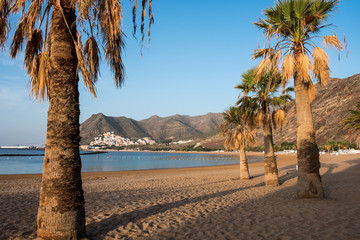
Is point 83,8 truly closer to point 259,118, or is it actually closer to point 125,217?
point 125,217

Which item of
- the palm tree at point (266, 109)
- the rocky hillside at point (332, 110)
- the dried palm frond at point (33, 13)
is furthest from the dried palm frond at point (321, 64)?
the rocky hillside at point (332, 110)

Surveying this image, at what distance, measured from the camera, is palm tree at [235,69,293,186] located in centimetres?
1299

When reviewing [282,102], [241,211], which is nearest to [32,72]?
[241,211]

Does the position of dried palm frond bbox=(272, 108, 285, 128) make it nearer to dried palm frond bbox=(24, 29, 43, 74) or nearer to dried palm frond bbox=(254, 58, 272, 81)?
dried palm frond bbox=(254, 58, 272, 81)

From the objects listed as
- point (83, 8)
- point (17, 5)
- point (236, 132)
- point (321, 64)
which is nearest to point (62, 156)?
point (83, 8)

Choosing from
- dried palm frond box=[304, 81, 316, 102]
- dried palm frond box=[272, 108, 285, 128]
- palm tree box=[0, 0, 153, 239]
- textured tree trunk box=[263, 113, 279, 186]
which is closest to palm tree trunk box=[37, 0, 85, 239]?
palm tree box=[0, 0, 153, 239]

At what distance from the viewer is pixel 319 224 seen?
5.89 m

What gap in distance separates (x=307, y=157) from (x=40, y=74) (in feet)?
27.5

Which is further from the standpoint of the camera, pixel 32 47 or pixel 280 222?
pixel 280 222

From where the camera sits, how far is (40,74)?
17.1 ft

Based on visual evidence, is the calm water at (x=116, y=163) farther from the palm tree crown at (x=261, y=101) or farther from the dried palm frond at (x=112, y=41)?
the dried palm frond at (x=112, y=41)

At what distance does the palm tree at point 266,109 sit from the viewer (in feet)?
42.6

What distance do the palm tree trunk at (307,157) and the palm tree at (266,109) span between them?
159 inches

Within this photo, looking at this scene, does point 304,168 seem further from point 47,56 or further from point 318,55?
point 47,56
